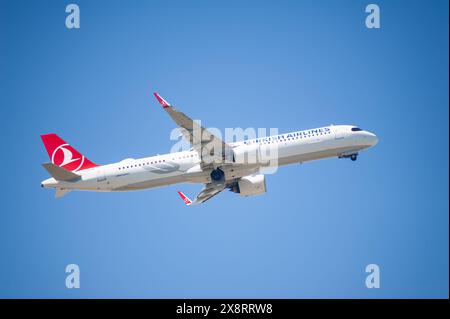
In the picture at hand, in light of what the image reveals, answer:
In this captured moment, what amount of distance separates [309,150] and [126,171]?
16.7 metres

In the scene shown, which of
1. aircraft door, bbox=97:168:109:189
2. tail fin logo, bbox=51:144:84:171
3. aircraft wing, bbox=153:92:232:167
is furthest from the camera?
tail fin logo, bbox=51:144:84:171

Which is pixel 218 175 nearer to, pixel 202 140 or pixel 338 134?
pixel 202 140

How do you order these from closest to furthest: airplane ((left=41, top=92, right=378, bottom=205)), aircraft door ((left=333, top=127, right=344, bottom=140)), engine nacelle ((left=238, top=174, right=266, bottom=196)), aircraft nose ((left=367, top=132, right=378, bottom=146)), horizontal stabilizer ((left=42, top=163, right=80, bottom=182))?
horizontal stabilizer ((left=42, top=163, right=80, bottom=182)) < airplane ((left=41, top=92, right=378, bottom=205)) < aircraft door ((left=333, top=127, right=344, bottom=140)) < aircraft nose ((left=367, top=132, right=378, bottom=146)) < engine nacelle ((left=238, top=174, right=266, bottom=196))

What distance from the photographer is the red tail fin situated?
201 ft

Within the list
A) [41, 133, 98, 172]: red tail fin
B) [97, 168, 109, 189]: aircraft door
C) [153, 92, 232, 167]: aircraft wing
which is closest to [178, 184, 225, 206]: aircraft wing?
[153, 92, 232, 167]: aircraft wing

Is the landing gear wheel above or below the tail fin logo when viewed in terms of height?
below

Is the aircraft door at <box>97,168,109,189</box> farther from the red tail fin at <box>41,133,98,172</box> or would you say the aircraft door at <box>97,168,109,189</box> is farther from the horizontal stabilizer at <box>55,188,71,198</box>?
the horizontal stabilizer at <box>55,188,71,198</box>

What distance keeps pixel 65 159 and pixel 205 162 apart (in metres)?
13.7

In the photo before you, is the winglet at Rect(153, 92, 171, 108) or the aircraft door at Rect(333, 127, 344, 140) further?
the aircraft door at Rect(333, 127, 344, 140)

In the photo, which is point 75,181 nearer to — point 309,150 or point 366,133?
point 309,150

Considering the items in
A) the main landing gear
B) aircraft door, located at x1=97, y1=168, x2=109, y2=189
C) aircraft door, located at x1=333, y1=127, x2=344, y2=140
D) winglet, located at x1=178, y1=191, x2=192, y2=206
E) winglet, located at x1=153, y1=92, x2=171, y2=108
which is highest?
winglet, located at x1=153, y1=92, x2=171, y2=108

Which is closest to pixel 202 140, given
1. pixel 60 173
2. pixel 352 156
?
pixel 60 173

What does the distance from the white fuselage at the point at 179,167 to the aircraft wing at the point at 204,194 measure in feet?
12.5
